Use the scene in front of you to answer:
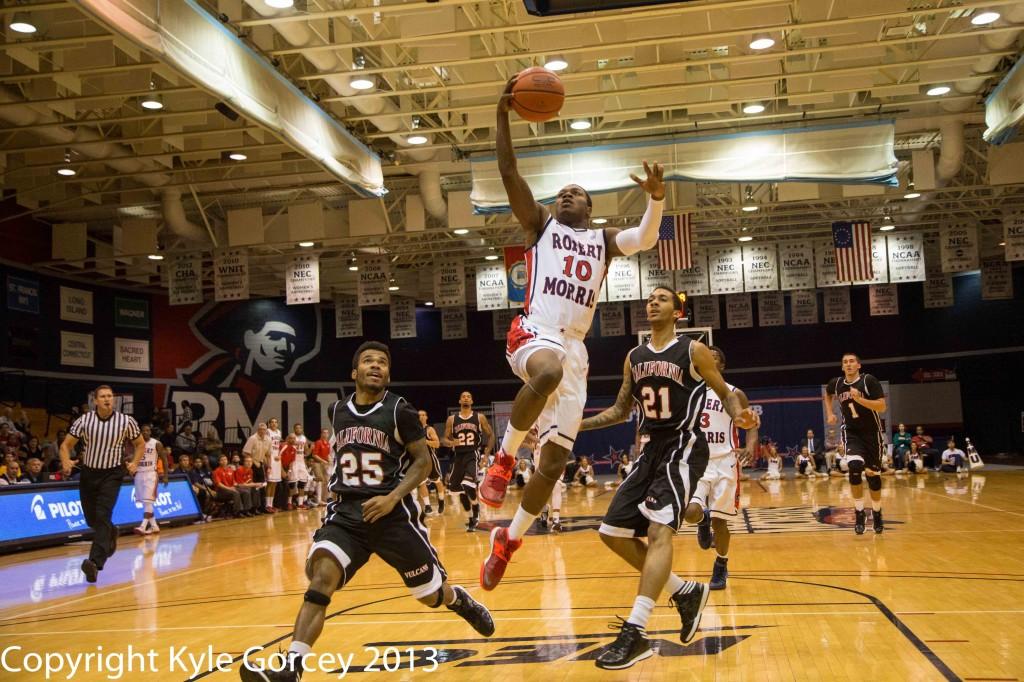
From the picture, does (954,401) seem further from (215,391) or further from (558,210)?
(558,210)

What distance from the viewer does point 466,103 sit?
1808cm

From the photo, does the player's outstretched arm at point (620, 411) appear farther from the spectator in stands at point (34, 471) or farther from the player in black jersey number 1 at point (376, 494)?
the spectator in stands at point (34, 471)

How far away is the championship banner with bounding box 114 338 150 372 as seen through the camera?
26938mm

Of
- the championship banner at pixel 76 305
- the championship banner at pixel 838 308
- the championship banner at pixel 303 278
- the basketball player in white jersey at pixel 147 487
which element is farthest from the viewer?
the championship banner at pixel 838 308

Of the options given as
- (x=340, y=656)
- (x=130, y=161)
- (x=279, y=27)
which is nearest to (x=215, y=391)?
(x=130, y=161)

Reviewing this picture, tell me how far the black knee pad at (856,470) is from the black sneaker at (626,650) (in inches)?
293

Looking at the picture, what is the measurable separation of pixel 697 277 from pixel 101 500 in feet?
59.2

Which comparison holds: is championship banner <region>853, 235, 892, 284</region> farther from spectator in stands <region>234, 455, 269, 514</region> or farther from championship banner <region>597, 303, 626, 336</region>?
spectator in stands <region>234, 455, 269, 514</region>

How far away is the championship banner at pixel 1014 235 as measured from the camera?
21953 millimetres

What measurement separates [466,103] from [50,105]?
724 cm

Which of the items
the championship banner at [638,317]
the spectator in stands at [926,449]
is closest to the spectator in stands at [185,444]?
the championship banner at [638,317]

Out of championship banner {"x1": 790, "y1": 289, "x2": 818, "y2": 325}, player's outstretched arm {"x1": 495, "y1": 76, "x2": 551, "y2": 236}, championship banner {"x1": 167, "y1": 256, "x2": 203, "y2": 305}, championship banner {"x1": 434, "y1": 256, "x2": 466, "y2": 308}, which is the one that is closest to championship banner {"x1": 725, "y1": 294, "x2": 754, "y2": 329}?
championship banner {"x1": 790, "y1": 289, "x2": 818, "y2": 325}

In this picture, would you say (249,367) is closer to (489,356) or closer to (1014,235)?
(489,356)

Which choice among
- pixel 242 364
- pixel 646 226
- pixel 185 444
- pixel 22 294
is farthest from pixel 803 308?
pixel 646 226
